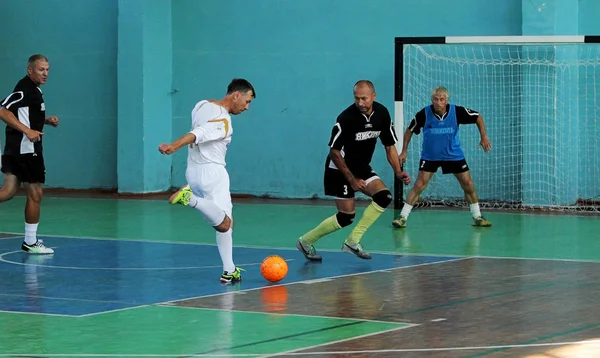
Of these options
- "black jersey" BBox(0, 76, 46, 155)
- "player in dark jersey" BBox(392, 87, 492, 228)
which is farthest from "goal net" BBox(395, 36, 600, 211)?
"black jersey" BBox(0, 76, 46, 155)

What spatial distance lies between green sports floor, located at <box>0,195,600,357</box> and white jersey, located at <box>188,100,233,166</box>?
1.25 metres

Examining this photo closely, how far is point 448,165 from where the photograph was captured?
17234 millimetres

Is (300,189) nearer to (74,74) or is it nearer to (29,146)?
(74,74)

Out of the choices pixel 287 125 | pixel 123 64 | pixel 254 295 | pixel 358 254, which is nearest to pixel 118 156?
pixel 123 64

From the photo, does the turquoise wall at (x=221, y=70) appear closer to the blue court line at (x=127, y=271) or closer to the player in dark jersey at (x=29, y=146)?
the blue court line at (x=127, y=271)

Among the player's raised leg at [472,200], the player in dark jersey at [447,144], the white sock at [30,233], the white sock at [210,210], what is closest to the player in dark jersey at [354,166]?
the white sock at [210,210]

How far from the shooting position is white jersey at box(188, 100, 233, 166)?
11477 mm

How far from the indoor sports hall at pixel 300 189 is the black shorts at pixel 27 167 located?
96 cm

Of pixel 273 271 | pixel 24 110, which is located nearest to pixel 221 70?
pixel 24 110

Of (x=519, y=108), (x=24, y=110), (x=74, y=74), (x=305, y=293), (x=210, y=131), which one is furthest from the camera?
(x=74, y=74)

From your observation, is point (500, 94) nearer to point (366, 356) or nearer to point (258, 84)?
point (258, 84)

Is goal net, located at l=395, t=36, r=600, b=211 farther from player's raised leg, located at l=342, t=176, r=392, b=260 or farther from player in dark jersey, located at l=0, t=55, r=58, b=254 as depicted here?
player in dark jersey, located at l=0, t=55, r=58, b=254

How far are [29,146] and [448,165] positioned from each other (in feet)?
20.6

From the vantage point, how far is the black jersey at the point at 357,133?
526 inches
